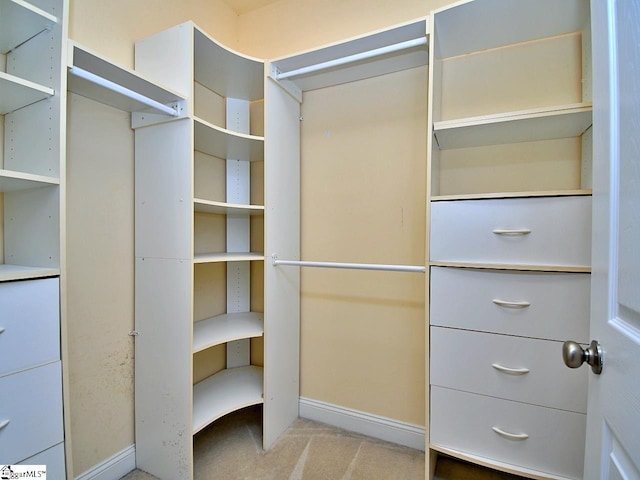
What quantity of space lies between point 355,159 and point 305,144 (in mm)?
365

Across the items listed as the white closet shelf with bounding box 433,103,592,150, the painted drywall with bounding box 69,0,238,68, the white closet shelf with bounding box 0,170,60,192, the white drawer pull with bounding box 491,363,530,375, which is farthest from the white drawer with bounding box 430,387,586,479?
the painted drywall with bounding box 69,0,238,68

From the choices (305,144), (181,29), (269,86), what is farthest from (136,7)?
(305,144)

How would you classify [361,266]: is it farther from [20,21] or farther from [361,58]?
[20,21]

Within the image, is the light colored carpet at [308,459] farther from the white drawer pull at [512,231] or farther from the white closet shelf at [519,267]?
the white drawer pull at [512,231]

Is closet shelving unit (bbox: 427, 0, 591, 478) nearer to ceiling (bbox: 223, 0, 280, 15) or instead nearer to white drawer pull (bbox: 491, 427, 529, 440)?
white drawer pull (bbox: 491, 427, 529, 440)

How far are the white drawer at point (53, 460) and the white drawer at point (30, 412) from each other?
0.06 feet

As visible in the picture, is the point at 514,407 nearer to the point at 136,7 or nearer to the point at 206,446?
the point at 206,446

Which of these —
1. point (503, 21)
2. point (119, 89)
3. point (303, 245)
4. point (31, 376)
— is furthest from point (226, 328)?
point (503, 21)

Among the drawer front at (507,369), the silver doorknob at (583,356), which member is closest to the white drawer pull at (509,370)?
the drawer front at (507,369)

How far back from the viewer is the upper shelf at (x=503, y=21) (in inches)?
51.6

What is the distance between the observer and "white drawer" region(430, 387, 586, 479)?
119cm

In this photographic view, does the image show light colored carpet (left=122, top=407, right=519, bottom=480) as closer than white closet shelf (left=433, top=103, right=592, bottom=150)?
No

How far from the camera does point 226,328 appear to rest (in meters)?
1.84

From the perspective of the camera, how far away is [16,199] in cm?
117
